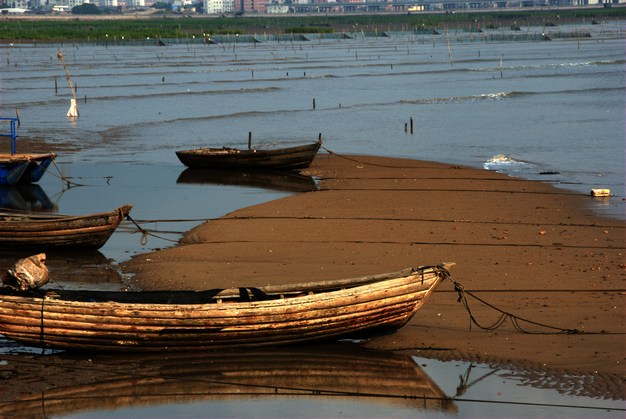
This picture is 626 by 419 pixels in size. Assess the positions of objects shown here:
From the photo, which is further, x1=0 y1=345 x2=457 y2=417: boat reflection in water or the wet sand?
the wet sand

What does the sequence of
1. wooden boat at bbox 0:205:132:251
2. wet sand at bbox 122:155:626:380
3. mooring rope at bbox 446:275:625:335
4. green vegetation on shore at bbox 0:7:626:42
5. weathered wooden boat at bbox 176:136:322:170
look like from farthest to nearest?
green vegetation on shore at bbox 0:7:626:42 → weathered wooden boat at bbox 176:136:322:170 → wooden boat at bbox 0:205:132:251 → mooring rope at bbox 446:275:625:335 → wet sand at bbox 122:155:626:380

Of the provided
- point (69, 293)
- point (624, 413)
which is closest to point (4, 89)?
point (69, 293)

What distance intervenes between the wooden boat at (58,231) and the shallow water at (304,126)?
0.28m

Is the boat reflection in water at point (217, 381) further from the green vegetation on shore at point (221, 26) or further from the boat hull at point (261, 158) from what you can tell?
the green vegetation on shore at point (221, 26)

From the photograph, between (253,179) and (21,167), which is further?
(253,179)

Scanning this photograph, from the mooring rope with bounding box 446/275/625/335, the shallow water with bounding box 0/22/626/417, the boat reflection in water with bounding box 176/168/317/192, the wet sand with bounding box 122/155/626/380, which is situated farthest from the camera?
the boat reflection in water with bounding box 176/168/317/192

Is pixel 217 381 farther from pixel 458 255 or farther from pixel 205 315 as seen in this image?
pixel 458 255

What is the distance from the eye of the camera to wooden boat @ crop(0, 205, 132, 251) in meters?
17.2

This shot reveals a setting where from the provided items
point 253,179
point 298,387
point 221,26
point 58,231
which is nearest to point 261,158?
point 253,179

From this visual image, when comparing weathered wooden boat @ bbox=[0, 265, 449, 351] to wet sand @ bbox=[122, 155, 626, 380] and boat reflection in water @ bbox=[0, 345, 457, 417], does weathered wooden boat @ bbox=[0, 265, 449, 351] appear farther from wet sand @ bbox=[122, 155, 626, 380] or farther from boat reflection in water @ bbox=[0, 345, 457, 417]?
wet sand @ bbox=[122, 155, 626, 380]

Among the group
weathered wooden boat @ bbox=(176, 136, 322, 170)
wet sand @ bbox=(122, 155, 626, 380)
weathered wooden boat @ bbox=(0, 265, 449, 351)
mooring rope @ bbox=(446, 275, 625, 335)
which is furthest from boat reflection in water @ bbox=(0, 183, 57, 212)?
mooring rope @ bbox=(446, 275, 625, 335)

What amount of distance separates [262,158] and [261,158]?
3 centimetres

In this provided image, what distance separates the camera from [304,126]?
39062 millimetres

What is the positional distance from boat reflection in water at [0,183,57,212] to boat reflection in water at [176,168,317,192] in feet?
11.9
